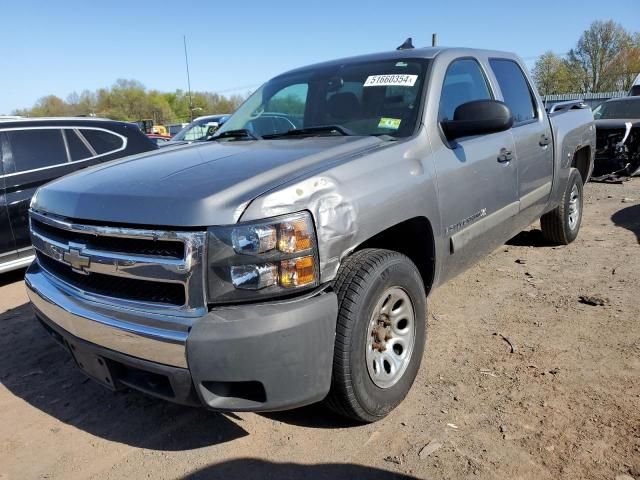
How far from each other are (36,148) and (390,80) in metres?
4.17

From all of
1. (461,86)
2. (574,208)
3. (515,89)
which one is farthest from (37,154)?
(574,208)

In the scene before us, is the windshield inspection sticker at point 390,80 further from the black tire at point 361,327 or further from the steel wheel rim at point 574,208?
the steel wheel rim at point 574,208

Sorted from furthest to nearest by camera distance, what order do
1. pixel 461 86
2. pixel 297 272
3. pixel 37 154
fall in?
pixel 37 154
pixel 461 86
pixel 297 272

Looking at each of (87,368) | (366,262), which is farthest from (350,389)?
(87,368)

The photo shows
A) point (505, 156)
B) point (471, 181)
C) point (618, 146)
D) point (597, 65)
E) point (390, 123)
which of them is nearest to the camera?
point (390, 123)

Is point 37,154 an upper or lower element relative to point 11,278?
upper

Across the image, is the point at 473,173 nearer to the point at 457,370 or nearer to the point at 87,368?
the point at 457,370

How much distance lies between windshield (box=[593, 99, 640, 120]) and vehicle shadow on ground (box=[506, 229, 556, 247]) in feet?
19.7

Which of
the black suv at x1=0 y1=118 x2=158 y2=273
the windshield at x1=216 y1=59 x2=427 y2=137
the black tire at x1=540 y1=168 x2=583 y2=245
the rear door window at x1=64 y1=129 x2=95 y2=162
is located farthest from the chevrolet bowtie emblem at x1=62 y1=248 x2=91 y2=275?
the black tire at x1=540 y1=168 x2=583 y2=245

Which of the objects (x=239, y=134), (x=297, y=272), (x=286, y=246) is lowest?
(x=297, y=272)

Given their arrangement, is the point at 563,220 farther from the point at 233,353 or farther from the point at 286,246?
the point at 233,353

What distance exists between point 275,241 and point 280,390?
0.61m

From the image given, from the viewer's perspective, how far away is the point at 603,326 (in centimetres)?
361

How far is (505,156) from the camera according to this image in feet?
12.0
